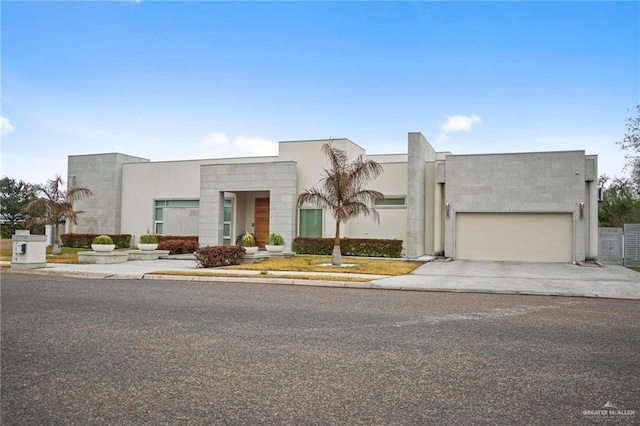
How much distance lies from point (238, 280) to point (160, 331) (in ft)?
25.7

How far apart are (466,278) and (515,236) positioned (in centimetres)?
880

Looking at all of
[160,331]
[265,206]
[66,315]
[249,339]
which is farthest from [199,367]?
[265,206]

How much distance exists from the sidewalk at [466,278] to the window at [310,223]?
766cm

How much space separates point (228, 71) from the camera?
1986 cm

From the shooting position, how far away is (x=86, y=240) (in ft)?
102

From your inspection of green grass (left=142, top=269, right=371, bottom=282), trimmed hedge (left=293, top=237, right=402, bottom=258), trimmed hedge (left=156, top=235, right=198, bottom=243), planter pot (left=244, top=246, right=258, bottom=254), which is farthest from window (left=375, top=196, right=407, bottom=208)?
green grass (left=142, top=269, right=371, bottom=282)

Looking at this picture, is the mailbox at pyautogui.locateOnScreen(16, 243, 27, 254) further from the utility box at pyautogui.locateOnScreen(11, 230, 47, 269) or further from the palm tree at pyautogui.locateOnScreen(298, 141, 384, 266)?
the palm tree at pyautogui.locateOnScreen(298, 141, 384, 266)

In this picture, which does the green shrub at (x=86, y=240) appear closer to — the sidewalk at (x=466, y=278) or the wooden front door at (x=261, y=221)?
the wooden front door at (x=261, y=221)

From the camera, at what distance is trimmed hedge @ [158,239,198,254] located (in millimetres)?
26359

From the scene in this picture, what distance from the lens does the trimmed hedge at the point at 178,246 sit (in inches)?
1038

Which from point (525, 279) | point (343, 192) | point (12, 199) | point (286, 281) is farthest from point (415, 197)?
point (12, 199)

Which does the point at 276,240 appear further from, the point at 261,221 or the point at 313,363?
the point at 313,363

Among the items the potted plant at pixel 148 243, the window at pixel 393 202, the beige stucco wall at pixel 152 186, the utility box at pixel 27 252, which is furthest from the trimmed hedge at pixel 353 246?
the utility box at pixel 27 252

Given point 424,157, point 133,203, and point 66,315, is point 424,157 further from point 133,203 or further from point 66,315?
point 66,315
